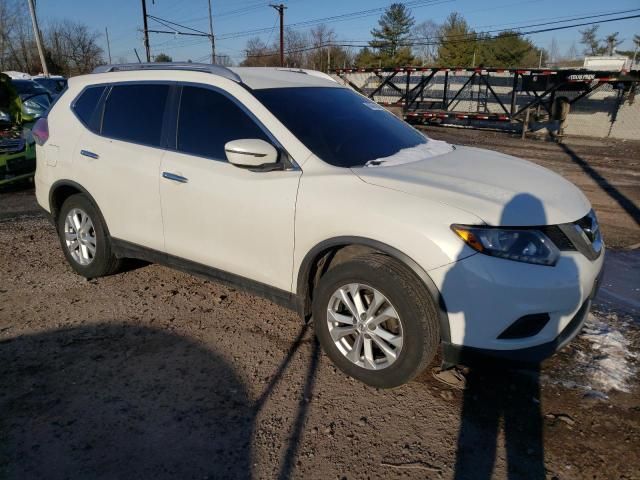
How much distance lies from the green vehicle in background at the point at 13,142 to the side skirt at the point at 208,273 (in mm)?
5280

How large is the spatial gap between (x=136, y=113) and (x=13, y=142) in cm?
568

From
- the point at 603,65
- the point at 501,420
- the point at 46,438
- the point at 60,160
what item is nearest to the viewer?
the point at 46,438

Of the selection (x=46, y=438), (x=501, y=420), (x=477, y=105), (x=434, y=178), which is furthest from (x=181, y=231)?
(x=477, y=105)

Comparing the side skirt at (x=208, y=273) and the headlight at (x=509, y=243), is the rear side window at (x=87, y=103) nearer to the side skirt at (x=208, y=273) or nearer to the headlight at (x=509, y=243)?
the side skirt at (x=208, y=273)

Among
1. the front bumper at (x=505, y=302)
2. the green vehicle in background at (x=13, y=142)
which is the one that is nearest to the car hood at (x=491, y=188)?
the front bumper at (x=505, y=302)

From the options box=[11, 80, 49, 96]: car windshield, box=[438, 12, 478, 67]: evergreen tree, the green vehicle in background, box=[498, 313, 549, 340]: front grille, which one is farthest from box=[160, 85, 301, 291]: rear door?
box=[438, 12, 478, 67]: evergreen tree

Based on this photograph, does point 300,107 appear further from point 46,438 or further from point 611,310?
point 611,310

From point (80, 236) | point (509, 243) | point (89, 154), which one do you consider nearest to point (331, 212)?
point (509, 243)

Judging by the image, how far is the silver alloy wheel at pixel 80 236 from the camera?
438 centimetres

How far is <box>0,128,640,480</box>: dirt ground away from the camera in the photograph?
94.0 inches

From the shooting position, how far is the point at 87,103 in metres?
4.31

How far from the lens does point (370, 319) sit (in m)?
2.82

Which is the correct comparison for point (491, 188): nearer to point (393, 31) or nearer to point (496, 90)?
point (496, 90)

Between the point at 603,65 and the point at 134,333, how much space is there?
26.2 metres
